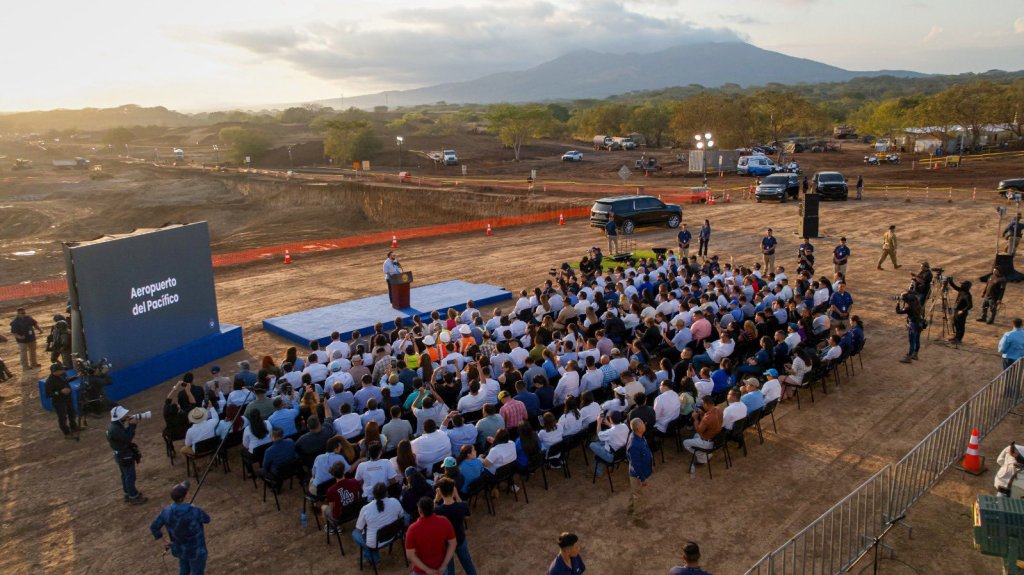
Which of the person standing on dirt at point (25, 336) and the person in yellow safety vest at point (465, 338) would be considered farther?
the person standing on dirt at point (25, 336)

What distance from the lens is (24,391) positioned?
1348 cm

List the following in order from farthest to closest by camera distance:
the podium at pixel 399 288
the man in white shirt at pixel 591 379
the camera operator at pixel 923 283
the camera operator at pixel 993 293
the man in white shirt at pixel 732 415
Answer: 1. the podium at pixel 399 288
2. the camera operator at pixel 993 293
3. the camera operator at pixel 923 283
4. the man in white shirt at pixel 591 379
5. the man in white shirt at pixel 732 415

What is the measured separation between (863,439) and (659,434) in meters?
3.41

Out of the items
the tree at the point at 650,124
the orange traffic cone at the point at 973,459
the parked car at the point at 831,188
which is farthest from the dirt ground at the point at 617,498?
the tree at the point at 650,124

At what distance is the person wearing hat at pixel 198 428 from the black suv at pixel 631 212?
20662mm

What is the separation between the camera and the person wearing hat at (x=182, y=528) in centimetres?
662

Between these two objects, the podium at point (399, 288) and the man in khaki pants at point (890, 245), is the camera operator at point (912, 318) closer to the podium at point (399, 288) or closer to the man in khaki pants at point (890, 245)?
the man in khaki pants at point (890, 245)

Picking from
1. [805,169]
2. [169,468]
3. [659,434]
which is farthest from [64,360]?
[805,169]

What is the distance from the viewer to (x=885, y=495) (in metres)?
7.73

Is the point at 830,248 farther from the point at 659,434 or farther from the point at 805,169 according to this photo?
the point at 805,169

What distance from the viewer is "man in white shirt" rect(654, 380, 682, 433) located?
9078 millimetres

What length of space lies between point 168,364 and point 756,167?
45554mm

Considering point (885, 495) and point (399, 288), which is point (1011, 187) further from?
point (885, 495)

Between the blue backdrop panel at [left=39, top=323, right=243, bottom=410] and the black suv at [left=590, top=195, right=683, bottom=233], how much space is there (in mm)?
16760
